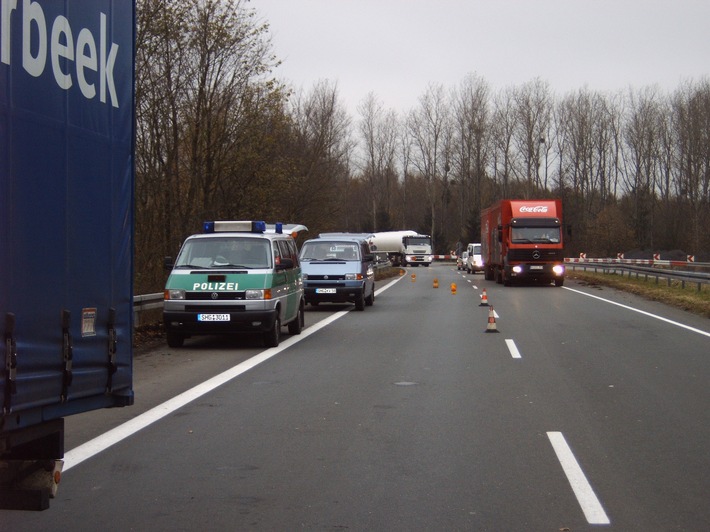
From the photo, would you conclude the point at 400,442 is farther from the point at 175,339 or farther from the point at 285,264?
the point at 285,264

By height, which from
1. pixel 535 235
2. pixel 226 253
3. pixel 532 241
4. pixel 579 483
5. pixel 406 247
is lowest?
pixel 579 483

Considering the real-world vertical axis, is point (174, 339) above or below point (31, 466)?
below

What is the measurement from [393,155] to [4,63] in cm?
9317

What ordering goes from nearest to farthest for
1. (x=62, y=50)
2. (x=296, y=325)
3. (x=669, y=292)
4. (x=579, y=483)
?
(x=62, y=50) < (x=579, y=483) < (x=296, y=325) < (x=669, y=292)

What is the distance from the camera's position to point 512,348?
14.1 metres

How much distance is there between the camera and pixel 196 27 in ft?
80.7

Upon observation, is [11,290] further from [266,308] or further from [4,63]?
[266,308]

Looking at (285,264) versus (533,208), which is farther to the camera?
(533,208)

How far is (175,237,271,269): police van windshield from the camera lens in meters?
14.7

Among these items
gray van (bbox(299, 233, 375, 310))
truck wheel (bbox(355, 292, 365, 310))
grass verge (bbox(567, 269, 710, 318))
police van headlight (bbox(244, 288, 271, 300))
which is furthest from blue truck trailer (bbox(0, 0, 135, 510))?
grass verge (bbox(567, 269, 710, 318))

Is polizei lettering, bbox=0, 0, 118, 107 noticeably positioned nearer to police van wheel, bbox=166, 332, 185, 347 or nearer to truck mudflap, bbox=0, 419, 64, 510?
truck mudflap, bbox=0, 419, 64, 510

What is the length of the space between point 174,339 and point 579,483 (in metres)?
9.81

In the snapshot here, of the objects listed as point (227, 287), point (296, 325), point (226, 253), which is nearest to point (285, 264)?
point (226, 253)

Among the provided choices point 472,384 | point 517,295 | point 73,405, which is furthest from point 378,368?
point 517,295
